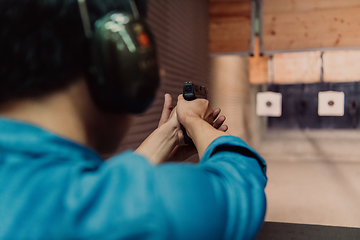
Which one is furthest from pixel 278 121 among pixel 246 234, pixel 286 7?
pixel 246 234

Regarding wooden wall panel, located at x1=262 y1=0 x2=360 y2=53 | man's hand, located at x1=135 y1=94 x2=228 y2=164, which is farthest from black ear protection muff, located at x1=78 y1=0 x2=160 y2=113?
wooden wall panel, located at x1=262 y1=0 x2=360 y2=53

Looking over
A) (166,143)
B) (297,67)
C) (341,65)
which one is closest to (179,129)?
(166,143)

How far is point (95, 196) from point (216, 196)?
0.17 m

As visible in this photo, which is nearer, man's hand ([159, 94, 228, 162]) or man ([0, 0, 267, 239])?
man ([0, 0, 267, 239])

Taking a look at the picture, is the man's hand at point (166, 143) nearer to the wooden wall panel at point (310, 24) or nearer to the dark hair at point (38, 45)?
the dark hair at point (38, 45)

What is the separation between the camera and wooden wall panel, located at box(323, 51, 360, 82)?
377 centimetres

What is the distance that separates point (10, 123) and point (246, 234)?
1.28ft

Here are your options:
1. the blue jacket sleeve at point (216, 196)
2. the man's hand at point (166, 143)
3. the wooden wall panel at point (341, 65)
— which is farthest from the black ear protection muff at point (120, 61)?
the wooden wall panel at point (341, 65)

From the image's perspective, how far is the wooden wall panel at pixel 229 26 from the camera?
3.05 meters

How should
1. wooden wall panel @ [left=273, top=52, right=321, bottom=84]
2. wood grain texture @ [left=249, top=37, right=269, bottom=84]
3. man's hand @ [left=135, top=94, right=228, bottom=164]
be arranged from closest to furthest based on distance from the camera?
man's hand @ [left=135, top=94, right=228, bottom=164] < wooden wall panel @ [left=273, top=52, right=321, bottom=84] < wood grain texture @ [left=249, top=37, right=269, bottom=84]

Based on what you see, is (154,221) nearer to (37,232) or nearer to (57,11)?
(37,232)

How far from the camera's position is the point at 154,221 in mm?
351

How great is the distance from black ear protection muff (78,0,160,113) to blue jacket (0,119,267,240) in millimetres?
91

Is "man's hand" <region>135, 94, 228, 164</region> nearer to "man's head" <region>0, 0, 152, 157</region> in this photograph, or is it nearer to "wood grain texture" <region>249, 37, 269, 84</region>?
"man's head" <region>0, 0, 152, 157</region>
